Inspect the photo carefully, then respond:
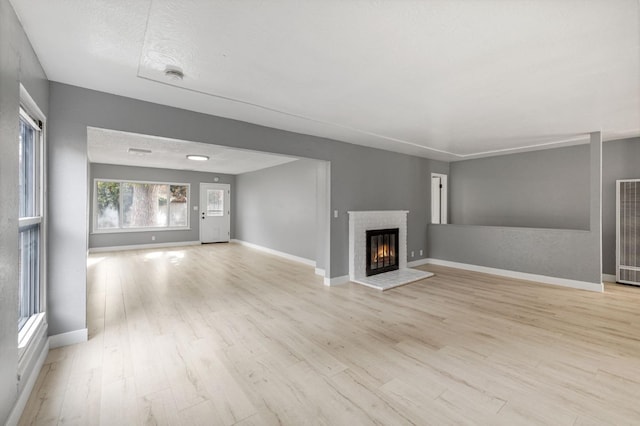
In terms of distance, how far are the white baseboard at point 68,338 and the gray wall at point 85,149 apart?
0.05 meters

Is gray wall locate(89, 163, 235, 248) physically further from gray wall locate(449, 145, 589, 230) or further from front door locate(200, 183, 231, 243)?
gray wall locate(449, 145, 589, 230)

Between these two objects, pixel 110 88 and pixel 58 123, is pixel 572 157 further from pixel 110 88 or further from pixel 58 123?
pixel 58 123

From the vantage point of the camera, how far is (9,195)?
1646 millimetres

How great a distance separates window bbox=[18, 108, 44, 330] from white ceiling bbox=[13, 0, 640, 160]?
2.05 ft

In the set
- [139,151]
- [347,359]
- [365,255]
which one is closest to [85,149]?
[347,359]

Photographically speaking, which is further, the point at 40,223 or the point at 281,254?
the point at 281,254

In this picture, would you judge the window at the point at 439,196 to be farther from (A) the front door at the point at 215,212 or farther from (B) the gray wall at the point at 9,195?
(B) the gray wall at the point at 9,195

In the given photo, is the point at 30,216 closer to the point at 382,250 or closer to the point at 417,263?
the point at 382,250

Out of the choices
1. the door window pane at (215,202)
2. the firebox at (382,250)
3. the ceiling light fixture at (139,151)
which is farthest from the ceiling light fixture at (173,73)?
the door window pane at (215,202)

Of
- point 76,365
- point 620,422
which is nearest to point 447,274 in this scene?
point 620,422

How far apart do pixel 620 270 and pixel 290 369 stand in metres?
6.00

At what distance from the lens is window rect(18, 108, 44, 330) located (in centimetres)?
230

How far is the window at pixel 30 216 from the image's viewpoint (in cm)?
230

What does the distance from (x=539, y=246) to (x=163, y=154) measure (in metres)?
8.06
